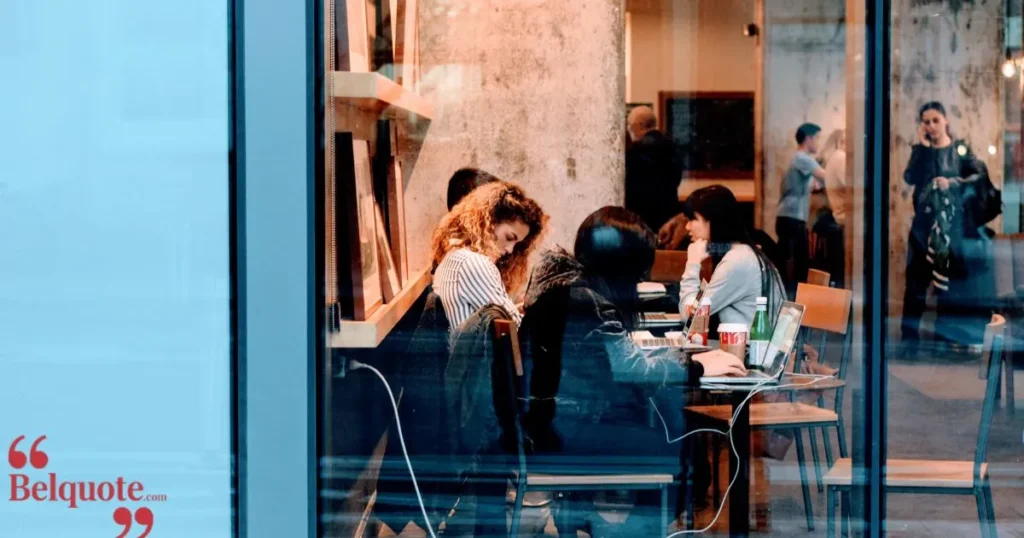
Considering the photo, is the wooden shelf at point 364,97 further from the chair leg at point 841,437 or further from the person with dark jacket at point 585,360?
the chair leg at point 841,437

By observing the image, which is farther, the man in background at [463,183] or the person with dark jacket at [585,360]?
the man in background at [463,183]

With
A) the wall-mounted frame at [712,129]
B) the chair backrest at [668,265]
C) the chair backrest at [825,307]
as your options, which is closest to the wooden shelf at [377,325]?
the chair backrest at [825,307]

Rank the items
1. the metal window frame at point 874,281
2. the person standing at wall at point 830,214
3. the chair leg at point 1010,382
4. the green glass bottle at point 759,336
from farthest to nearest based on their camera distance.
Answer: the person standing at wall at point 830,214 → the chair leg at point 1010,382 → the green glass bottle at point 759,336 → the metal window frame at point 874,281

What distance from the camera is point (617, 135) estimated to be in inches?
244

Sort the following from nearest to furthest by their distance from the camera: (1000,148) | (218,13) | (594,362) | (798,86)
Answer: (218,13) < (594,362) < (1000,148) < (798,86)

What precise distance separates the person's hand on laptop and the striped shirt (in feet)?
1.97

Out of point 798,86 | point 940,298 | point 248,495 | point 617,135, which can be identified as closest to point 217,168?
point 248,495

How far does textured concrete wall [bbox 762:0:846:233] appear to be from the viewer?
8711 mm

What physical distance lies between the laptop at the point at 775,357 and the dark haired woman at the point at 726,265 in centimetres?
36

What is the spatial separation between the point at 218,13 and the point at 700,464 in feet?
7.33

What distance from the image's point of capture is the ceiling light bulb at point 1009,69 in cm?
851

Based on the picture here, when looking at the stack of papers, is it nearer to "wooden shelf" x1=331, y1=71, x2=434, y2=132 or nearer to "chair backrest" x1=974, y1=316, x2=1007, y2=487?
"wooden shelf" x1=331, y1=71, x2=434, y2=132

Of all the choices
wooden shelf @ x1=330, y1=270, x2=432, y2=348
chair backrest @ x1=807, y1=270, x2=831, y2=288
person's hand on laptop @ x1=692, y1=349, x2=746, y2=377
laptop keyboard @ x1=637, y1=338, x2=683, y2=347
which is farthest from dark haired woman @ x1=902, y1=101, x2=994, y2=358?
wooden shelf @ x1=330, y1=270, x2=432, y2=348

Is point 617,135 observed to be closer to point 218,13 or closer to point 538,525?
point 538,525
